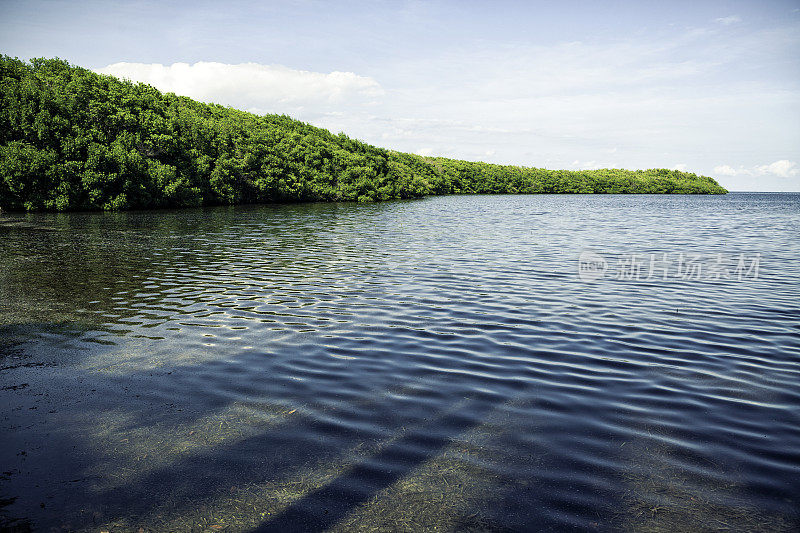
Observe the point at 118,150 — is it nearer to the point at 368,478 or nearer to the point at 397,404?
the point at 397,404

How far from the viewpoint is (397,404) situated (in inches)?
287

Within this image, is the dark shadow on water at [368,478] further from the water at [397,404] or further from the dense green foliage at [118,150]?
the dense green foliage at [118,150]

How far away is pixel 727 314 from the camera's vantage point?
42.1ft

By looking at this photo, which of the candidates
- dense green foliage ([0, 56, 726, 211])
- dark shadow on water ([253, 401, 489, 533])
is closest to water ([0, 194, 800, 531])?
dark shadow on water ([253, 401, 489, 533])

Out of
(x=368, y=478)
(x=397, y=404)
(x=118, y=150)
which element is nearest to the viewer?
(x=368, y=478)

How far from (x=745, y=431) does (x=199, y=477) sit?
674 centimetres

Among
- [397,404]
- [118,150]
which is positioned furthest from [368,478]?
[118,150]

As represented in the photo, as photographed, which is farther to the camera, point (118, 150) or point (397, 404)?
point (118, 150)

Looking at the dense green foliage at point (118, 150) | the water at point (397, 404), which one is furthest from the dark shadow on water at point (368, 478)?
the dense green foliage at point (118, 150)

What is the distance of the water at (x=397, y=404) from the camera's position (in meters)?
4.94

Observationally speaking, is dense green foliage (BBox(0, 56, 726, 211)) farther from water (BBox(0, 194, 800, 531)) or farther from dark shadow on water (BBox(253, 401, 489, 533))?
dark shadow on water (BBox(253, 401, 489, 533))

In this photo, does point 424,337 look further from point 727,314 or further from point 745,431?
point 727,314

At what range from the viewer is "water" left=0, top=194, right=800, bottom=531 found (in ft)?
16.2

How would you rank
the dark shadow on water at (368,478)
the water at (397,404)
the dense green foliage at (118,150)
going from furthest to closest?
the dense green foliage at (118,150), the water at (397,404), the dark shadow on water at (368,478)
